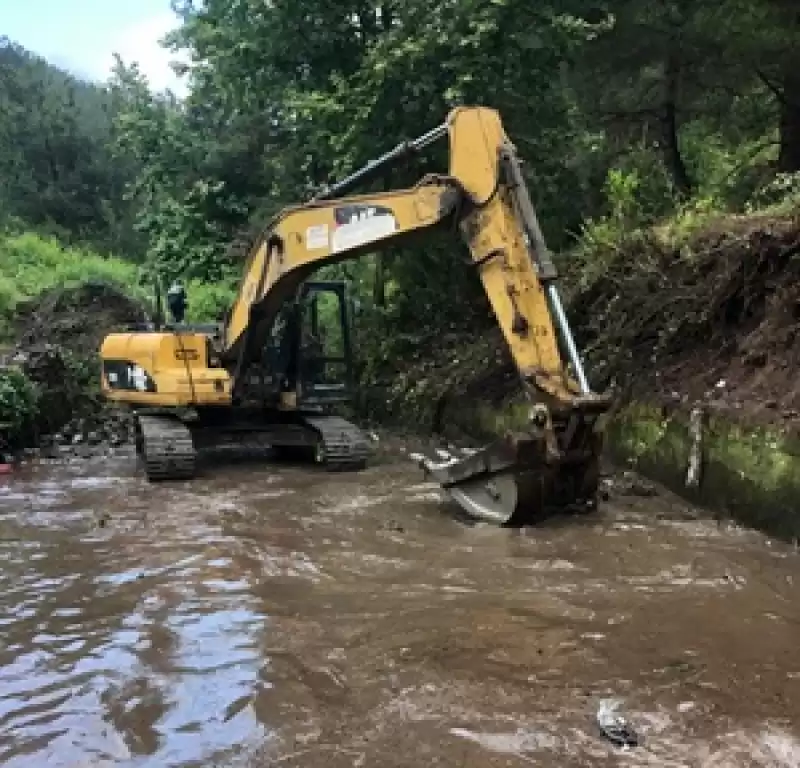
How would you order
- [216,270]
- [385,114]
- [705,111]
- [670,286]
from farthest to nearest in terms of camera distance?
[216,270] < [705,111] < [385,114] < [670,286]

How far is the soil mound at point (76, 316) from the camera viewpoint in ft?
46.4

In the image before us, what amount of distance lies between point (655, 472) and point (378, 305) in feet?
23.6

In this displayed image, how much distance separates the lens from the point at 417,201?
7.86 meters

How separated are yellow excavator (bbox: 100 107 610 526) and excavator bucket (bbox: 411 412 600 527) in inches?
0.4

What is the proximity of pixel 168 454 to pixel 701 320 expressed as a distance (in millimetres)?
4973

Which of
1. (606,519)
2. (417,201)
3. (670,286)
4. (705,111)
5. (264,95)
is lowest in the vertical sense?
(606,519)

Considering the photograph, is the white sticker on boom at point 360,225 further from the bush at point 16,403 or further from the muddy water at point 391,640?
the bush at point 16,403

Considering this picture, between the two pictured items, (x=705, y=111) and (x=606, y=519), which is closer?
(x=606, y=519)

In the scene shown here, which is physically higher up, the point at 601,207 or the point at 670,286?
the point at 601,207

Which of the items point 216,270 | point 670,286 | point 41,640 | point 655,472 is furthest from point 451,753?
point 216,270

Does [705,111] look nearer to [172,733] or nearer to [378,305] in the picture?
[378,305]

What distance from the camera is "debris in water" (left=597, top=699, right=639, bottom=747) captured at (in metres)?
3.51

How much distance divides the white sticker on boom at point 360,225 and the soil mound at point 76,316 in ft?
20.6

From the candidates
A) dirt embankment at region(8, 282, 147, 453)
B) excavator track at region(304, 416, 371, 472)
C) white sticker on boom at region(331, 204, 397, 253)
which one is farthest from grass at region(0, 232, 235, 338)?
white sticker on boom at region(331, 204, 397, 253)
